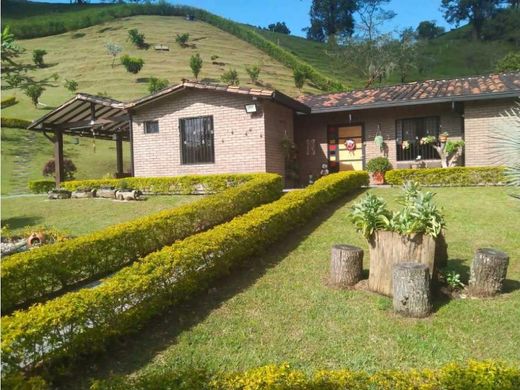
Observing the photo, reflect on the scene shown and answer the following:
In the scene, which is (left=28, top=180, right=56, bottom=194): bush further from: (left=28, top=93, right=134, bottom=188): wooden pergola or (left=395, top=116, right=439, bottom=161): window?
(left=395, top=116, right=439, bottom=161): window

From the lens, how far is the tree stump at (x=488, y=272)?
17.4ft

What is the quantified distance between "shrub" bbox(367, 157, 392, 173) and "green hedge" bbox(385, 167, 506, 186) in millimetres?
1224

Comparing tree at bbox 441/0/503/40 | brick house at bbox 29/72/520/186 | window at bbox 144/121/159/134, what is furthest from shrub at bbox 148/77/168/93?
tree at bbox 441/0/503/40

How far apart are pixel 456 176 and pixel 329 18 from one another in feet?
262

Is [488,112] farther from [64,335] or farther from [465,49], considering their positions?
[465,49]

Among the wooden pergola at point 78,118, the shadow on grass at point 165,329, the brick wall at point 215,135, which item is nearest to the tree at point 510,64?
the brick wall at point 215,135

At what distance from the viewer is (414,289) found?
4918mm

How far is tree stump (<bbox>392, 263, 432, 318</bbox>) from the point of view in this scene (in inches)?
193

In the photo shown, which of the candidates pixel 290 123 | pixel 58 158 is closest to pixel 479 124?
pixel 290 123

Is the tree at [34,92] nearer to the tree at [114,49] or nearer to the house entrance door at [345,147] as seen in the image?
the tree at [114,49]

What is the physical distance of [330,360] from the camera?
4.07 meters

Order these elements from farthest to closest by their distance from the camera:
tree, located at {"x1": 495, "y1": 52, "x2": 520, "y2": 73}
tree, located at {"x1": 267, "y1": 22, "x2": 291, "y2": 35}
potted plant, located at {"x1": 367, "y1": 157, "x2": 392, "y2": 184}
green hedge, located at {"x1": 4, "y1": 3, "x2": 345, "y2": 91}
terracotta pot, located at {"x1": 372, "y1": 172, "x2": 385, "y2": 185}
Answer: tree, located at {"x1": 267, "y1": 22, "x2": 291, "y2": 35} < green hedge, located at {"x1": 4, "y1": 3, "x2": 345, "y2": 91} < tree, located at {"x1": 495, "y1": 52, "x2": 520, "y2": 73} < potted plant, located at {"x1": 367, "y1": 157, "x2": 392, "y2": 184} < terracotta pot, located at {"x1": 372, "y1": 172, "x2": 385, "y2": 185}

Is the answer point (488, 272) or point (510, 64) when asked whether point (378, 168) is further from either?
point (510, 64)

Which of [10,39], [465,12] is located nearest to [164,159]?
[10,39]
